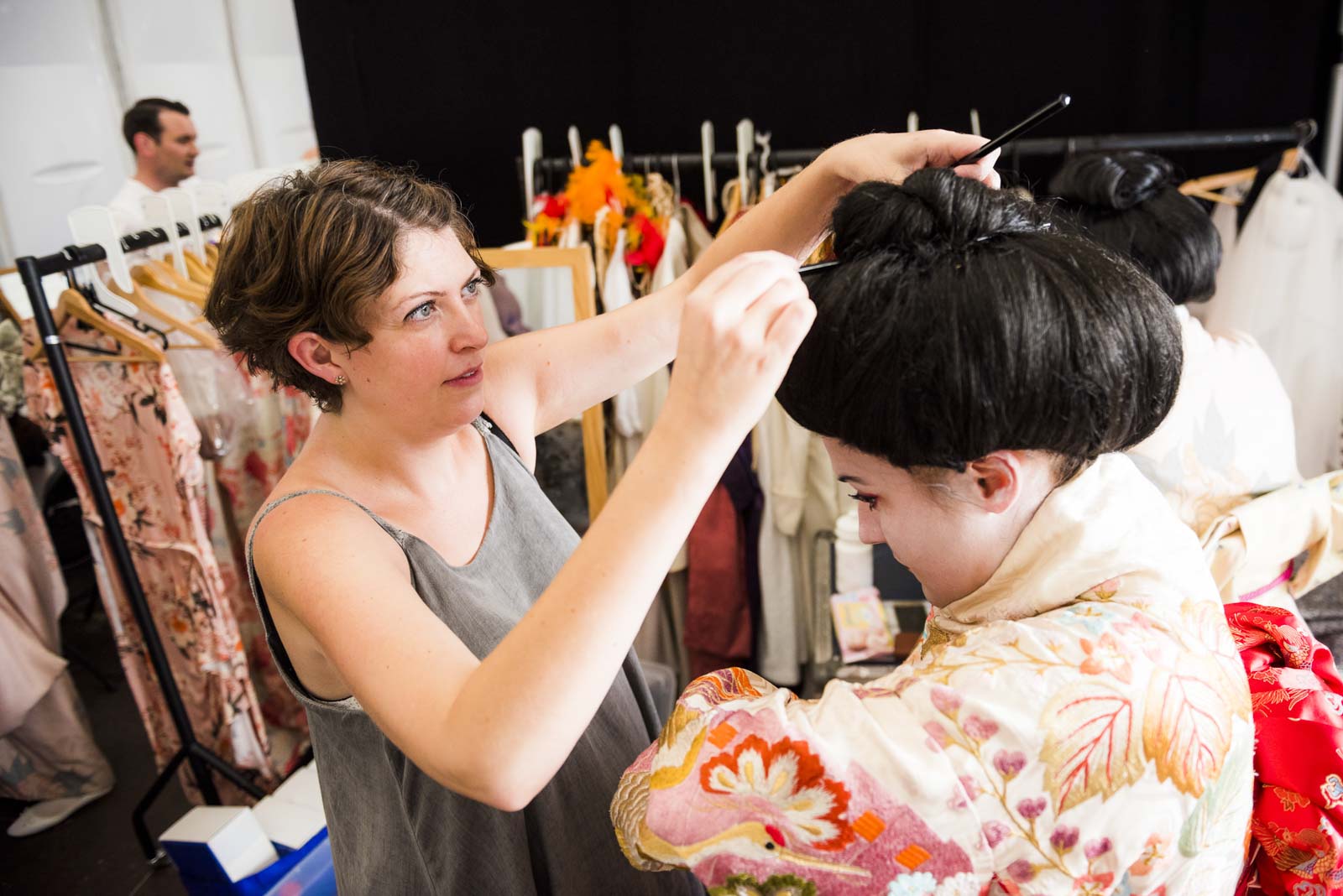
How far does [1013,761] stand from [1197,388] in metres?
1.13

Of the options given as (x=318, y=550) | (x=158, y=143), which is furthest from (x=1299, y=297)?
(x=158, y=143)

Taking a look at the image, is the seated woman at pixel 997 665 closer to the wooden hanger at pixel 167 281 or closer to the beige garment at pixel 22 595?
the wooden hanger at pixel 167 281

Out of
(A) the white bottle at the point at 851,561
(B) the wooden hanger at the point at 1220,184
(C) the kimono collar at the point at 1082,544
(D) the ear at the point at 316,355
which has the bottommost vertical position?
(A) the white bottle at the point at 851,561

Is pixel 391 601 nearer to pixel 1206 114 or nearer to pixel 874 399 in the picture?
pixel 874 399

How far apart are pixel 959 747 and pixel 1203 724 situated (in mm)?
186

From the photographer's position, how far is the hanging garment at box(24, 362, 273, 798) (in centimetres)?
206

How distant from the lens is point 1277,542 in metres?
1.44

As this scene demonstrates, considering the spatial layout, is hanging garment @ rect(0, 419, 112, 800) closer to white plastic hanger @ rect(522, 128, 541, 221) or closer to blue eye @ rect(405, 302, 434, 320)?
white plastic hanger @ rect(522, 128, 541, 221)

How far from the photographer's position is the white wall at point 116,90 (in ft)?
9.14

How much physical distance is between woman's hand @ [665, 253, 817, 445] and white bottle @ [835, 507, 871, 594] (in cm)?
138

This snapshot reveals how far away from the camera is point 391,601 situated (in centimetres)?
84

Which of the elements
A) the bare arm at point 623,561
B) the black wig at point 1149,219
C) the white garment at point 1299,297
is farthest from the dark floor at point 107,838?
the white garment at point 1299,297

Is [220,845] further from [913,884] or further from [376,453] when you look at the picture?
[913,884]

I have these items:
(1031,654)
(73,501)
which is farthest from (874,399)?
(73,501)
